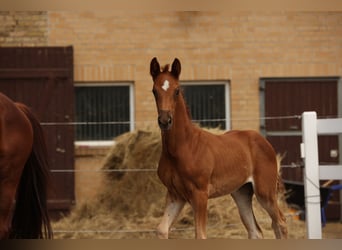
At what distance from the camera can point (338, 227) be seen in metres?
9.47

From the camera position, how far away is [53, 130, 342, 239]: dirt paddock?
8523mm

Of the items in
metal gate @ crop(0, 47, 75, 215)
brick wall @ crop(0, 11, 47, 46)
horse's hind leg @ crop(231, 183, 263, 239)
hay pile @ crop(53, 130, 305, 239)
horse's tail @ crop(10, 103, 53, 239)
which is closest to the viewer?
horse's tail @ crop(10, 103, 53, 239)

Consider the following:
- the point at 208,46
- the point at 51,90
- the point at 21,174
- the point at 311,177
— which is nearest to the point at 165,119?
the point at 21,174

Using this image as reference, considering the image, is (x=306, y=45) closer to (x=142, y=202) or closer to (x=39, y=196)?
(x=142, y=202)

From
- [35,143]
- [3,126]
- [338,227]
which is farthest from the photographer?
[338,227]

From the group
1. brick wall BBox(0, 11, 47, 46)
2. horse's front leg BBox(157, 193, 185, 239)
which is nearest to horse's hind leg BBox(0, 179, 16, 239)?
horse's front leg BBox(157, 193, 185, 239)

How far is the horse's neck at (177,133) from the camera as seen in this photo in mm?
5855

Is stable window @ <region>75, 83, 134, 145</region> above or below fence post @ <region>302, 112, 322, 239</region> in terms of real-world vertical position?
above

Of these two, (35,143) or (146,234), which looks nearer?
(35,143)

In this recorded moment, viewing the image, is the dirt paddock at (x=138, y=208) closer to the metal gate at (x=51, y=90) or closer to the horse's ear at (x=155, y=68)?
the metal gate at (x=51, y=90)

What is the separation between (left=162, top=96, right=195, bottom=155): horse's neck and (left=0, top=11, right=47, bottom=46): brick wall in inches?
164

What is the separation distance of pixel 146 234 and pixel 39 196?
104 inches

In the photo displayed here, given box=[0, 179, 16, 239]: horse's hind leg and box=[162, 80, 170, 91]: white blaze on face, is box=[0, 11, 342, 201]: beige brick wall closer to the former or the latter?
box=[0, 179, 16, 239]: horse's hind leg

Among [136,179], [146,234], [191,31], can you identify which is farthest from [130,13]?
[146,234]
